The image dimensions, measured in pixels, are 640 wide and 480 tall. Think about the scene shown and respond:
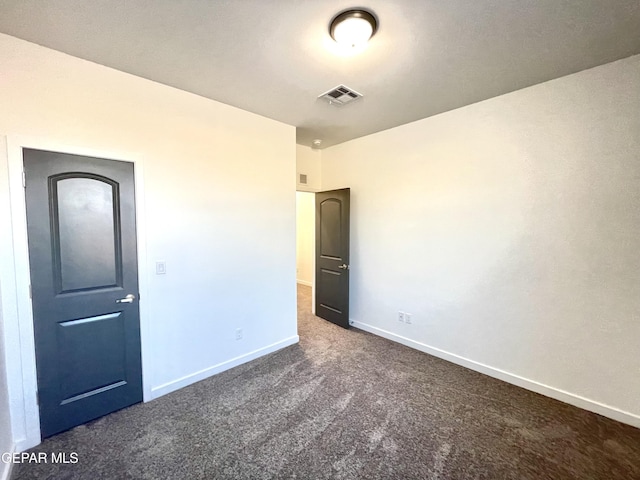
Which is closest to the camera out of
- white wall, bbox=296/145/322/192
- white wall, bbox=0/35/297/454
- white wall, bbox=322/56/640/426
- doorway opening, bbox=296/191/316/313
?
white wall, bbox=0/35/297/454

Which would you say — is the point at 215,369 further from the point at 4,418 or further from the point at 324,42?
the point at 324,42

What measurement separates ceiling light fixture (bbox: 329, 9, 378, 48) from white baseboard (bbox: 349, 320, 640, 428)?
10.4 feet

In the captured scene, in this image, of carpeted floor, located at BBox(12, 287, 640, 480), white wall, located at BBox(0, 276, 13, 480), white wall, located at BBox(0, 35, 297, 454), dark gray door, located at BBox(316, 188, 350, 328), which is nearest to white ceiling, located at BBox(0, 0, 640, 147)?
white wall, located at BBox(0, 35, 297, 454)

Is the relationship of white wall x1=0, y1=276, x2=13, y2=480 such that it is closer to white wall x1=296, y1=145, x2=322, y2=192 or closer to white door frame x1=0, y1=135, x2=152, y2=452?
white door frame x1=0, y1=135, x2=152, y2=452

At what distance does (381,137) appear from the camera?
11.9 feet

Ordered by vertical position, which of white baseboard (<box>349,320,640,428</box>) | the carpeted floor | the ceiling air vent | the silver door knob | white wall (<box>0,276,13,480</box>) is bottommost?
the carpeted floor

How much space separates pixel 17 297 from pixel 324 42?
2.68m

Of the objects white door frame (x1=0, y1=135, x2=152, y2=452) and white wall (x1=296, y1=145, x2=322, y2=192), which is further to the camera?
white wall (x1=296, y1=145, x2=322, y2=192)

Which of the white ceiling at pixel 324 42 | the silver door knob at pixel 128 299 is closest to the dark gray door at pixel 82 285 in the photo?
the silver door knob at pixel 128 299

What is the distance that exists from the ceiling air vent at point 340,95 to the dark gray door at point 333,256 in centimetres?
142

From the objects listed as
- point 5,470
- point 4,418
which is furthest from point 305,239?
point 5,470

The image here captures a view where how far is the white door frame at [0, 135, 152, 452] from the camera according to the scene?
5.80 ft

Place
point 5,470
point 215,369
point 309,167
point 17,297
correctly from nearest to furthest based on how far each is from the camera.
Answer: point 5,470 < point 17,297 < point 215,369 < point 309,167

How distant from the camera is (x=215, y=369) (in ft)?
9.17
